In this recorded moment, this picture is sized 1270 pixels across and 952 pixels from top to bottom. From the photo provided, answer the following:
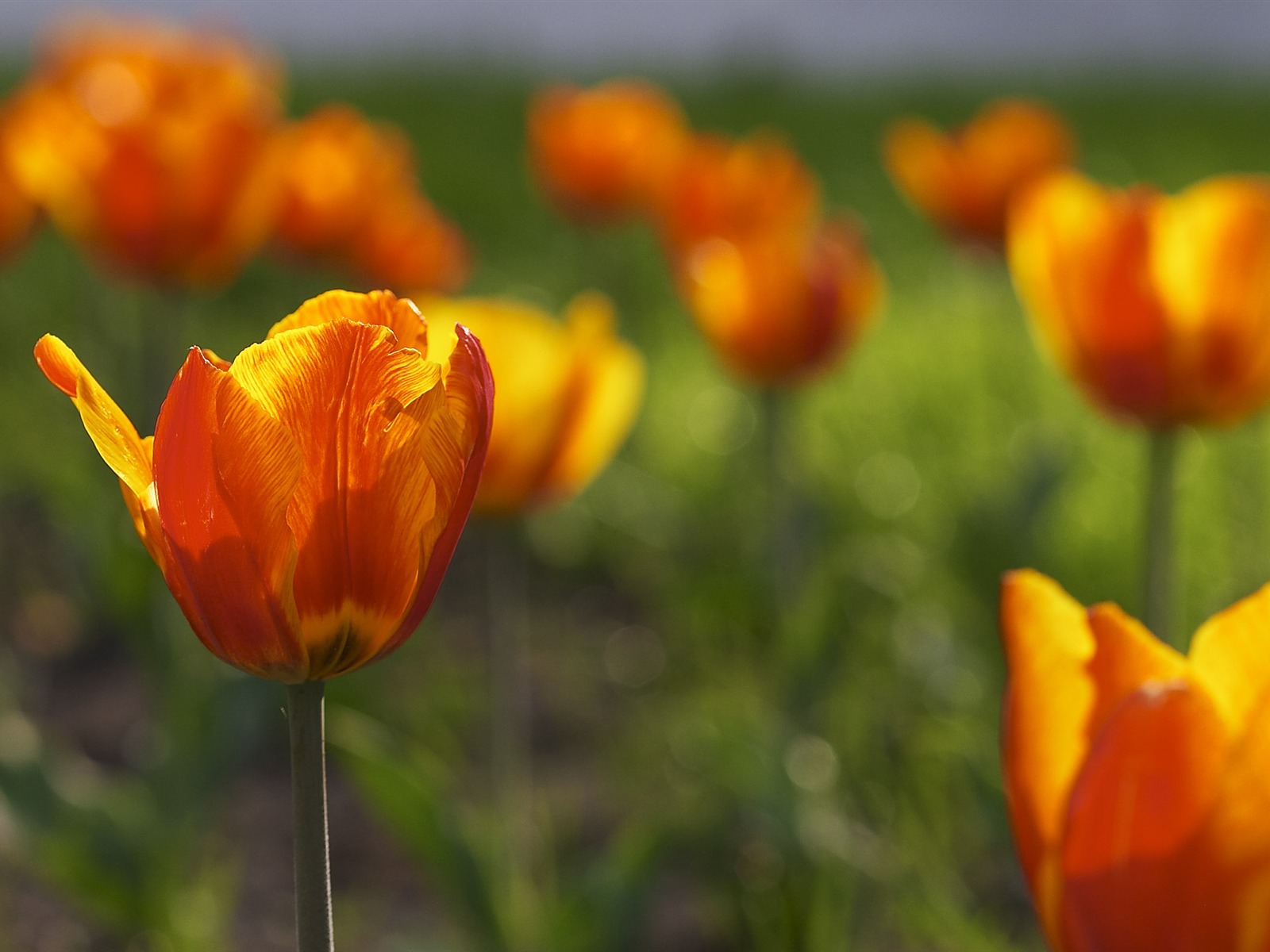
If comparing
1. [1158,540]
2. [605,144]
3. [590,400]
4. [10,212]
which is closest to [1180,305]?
[1158,540]

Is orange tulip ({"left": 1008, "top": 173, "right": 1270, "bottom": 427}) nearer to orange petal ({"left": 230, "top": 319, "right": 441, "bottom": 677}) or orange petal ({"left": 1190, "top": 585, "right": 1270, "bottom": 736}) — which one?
orange petal ({"left": 1190, "top": 585, "right": 1270, "bottom": 736})

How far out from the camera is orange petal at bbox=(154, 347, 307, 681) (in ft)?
1.98

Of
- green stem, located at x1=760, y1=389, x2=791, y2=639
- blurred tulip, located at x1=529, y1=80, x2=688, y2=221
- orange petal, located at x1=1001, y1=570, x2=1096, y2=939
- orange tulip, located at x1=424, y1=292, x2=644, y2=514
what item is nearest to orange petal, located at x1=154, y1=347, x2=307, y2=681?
orange petal, located at x1=1001, y1=570, x2=1096, y2=939

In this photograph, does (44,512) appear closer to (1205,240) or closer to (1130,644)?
(1205,240)

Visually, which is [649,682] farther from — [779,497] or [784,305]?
[784,305]

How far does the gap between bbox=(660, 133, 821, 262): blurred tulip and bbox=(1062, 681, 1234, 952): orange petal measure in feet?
5.27

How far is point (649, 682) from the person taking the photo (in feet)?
8.34

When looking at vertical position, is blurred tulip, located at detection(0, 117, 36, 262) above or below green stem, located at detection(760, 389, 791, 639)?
above

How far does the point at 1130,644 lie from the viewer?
24.6 inches

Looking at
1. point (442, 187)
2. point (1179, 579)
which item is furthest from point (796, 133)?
point (1179, 579)

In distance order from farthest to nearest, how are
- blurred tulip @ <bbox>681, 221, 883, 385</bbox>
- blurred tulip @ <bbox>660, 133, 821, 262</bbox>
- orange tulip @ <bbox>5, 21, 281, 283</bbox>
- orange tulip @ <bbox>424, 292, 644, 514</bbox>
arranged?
blurred tulip @ <bbox>660, 133, 821, 262</bbox>, blurred tulip @ <bbox>681, 221, 883, 385</bbox>, orange tulip @ <bbox>5, 21, 281, 283</bbox>, orange tulip @ <bbox>424, 292, 644, 514</bbox>

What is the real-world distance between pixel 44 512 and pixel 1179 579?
8.10 feet

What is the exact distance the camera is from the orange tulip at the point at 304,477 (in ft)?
1.98

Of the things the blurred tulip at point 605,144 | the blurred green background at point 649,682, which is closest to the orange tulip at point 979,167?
the blurred green background at point 649,682
